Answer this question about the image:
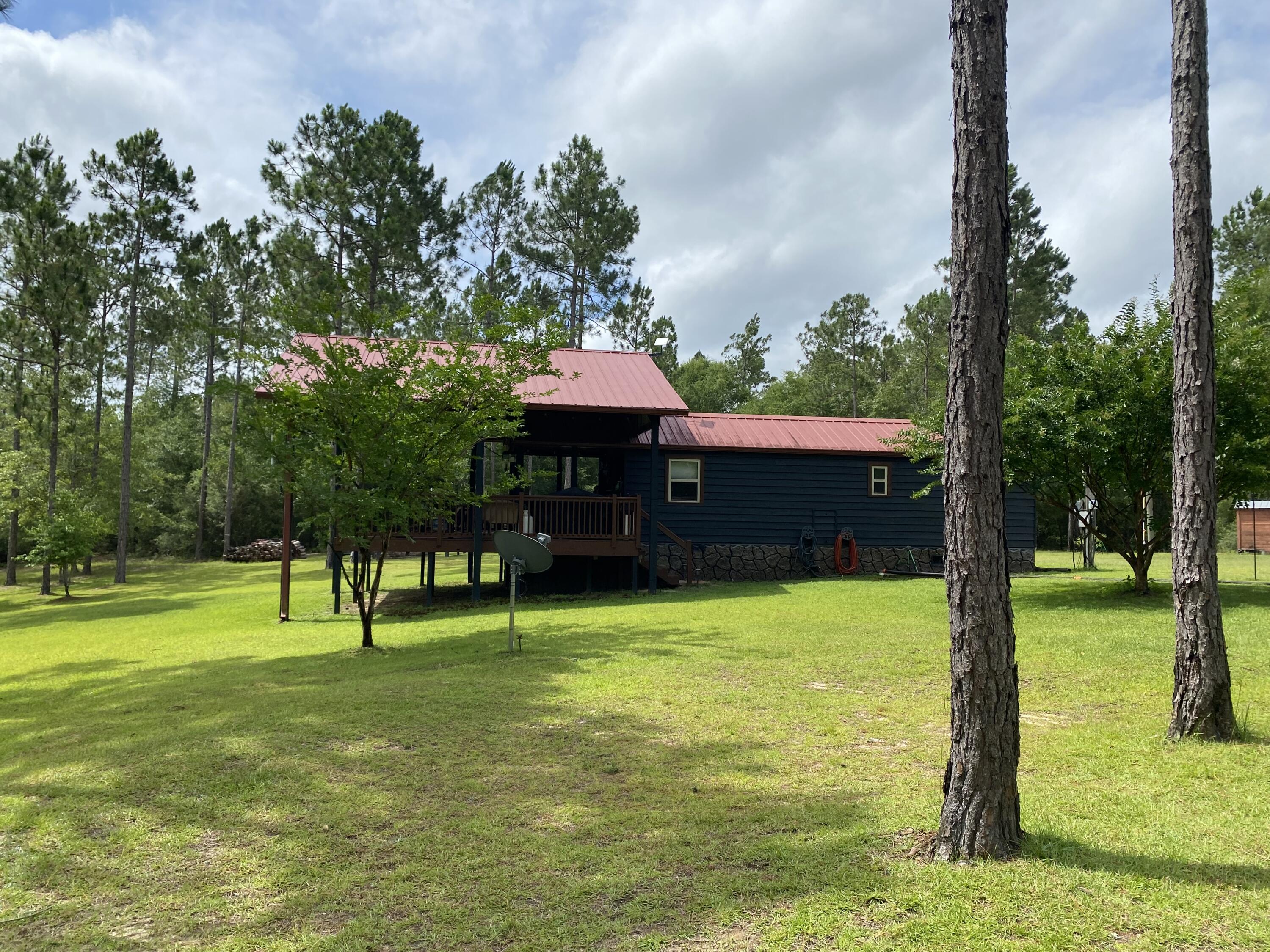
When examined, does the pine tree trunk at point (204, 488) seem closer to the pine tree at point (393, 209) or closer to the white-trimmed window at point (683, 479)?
the pine tree at point (393, 209)

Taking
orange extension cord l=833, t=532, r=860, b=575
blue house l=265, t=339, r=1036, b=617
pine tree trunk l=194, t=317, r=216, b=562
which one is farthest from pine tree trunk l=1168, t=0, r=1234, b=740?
pine tree trunk l=194, t=317, r=216, b=562

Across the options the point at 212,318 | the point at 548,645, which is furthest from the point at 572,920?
the point at 212,318

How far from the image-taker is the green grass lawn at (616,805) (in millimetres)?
3072

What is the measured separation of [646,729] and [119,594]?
2240 centimetres

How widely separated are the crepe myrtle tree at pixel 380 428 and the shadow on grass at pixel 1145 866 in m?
7.83

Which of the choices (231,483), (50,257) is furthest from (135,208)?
(231,483)

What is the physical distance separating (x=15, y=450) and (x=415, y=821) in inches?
1124

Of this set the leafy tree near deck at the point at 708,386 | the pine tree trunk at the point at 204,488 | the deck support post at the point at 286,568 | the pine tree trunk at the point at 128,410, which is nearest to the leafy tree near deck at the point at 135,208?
the pine tree trunk at the point at 128,410

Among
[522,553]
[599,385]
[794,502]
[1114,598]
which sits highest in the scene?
[599,385]

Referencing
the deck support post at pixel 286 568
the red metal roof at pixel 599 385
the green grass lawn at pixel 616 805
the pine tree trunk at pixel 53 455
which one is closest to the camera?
the green grass lawn at pixel 616 805

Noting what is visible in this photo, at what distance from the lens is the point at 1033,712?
6.12m

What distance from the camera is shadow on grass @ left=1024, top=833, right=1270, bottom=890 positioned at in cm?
327

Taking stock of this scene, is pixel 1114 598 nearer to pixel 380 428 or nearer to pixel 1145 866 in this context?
pixel 1145 866

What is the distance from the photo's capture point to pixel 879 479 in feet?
62.6
